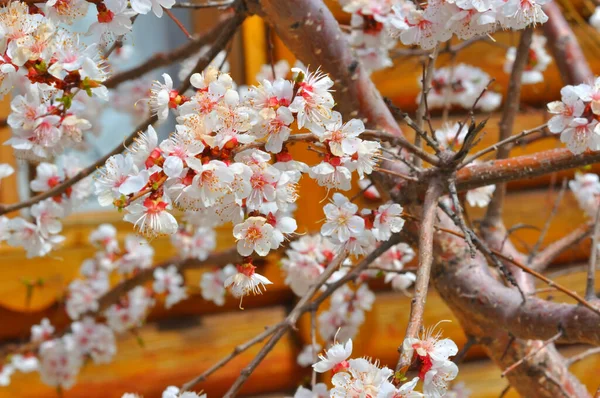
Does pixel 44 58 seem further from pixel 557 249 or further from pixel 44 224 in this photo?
pixel 557 249

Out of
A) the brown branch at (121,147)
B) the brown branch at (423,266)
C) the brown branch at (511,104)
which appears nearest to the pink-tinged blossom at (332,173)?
the brown branch at (423,266)

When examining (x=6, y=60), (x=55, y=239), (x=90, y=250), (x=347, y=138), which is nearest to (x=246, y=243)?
(x=347, y=138)

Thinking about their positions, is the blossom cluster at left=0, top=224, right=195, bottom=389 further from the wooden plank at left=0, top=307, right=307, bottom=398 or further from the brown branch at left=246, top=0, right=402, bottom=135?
the brown branch at left=246, top=0, right=402, bottom=135

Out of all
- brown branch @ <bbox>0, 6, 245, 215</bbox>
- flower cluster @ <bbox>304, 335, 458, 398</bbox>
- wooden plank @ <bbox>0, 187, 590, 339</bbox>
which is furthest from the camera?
wooden plank @ <bbox>0, 187, 590, 339</bbox>

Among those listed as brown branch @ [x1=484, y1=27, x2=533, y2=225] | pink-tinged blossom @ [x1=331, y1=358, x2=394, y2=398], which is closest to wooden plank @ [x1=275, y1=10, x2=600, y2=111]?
brown branch @ [x1=484, y1=27, x2=533, y2=225]

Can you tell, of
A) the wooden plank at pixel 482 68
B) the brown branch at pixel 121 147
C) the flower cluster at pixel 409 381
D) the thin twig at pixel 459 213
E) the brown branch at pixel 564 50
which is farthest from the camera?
the wooden plank at pixel 482 68

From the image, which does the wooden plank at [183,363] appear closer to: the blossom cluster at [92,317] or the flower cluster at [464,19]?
the blossom cluster at [92,317]
